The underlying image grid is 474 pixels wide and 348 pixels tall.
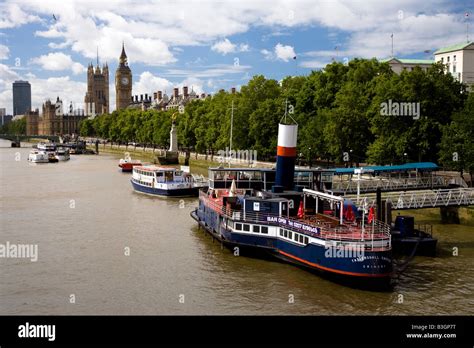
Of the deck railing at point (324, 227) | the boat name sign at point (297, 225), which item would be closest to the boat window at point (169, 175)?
the deck railing at point (324, 227)

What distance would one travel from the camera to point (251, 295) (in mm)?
27562

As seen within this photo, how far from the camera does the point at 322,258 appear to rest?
29266mm

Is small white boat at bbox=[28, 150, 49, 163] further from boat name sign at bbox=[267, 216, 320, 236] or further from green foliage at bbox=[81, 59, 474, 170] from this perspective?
boat name sign at bbox=[267, 216, 320, 236]

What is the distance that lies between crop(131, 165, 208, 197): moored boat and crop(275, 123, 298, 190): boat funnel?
26247mm

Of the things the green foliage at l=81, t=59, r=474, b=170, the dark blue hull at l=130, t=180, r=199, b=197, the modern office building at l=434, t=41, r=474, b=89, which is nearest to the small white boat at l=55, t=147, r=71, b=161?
the green foliage at l=81, t=59, r=474, b=170

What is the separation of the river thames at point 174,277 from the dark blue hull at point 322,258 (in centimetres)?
76

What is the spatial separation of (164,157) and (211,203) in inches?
2573

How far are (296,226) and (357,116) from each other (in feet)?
118

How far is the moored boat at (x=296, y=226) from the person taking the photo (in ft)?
92.6

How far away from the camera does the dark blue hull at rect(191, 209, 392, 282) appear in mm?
28000

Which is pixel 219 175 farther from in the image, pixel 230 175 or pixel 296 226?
pixel 296 226

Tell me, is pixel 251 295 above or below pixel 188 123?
below
